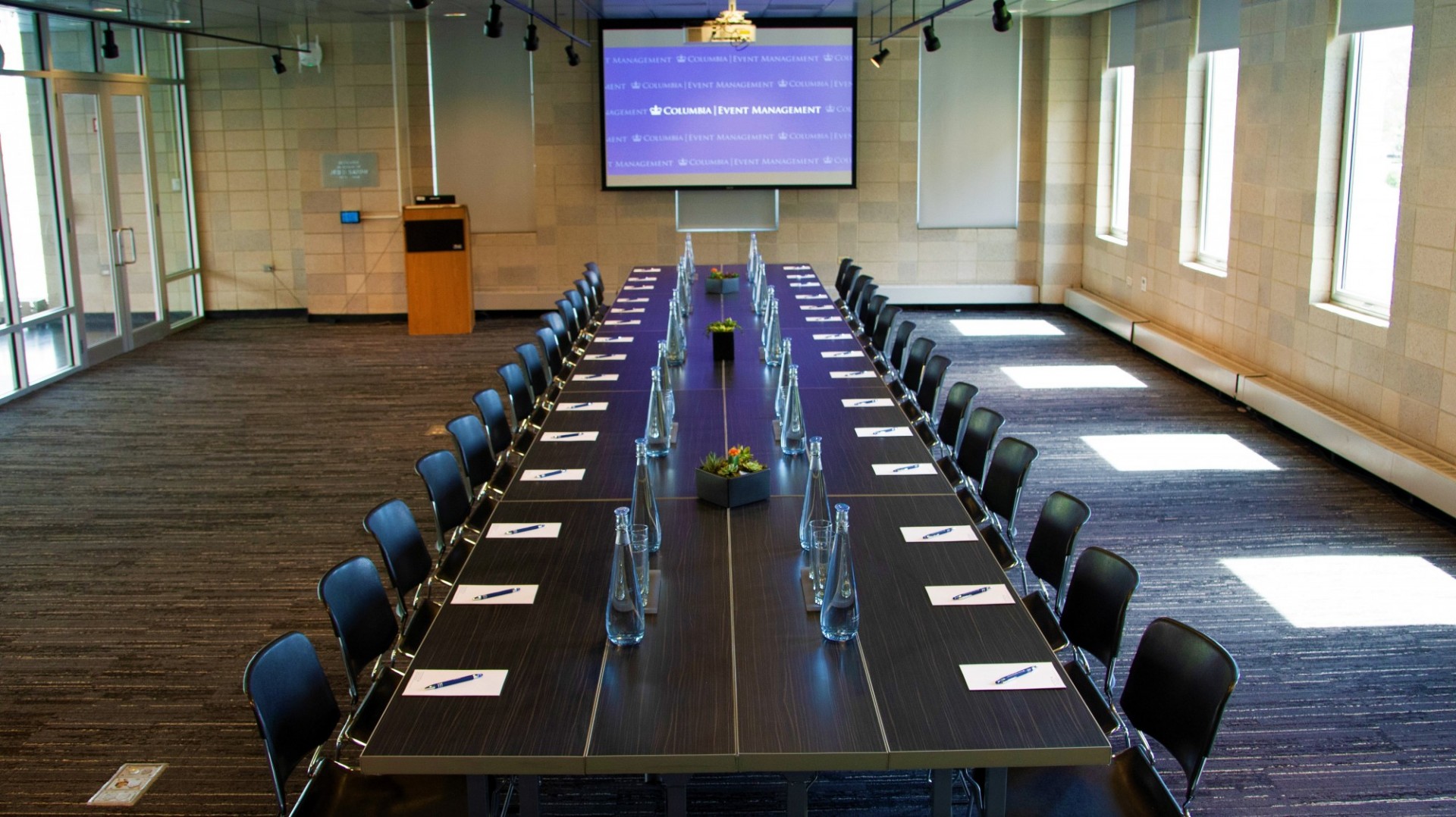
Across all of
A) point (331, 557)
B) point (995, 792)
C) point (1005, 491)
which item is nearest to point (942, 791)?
point (995, 792)

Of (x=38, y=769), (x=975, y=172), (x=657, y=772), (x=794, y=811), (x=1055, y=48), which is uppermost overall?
(x=1055, y=48)

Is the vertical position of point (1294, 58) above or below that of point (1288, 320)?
above

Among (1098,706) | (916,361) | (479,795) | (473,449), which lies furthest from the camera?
(916,361)

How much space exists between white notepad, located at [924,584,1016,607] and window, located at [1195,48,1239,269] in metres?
7.56

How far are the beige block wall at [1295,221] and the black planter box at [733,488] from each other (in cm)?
471

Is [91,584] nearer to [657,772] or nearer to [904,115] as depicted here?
[657,772]

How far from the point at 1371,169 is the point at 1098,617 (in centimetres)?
580

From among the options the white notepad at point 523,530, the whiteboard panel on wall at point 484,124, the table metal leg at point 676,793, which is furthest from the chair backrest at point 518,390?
the whiteboard panel on wall at point 484,124

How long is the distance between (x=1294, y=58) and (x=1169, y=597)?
198 inches

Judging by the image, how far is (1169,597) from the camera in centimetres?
586

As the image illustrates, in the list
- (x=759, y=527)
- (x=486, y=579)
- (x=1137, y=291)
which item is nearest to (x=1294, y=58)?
(x=1137, y=291)

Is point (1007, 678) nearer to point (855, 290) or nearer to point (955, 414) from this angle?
point (955, 414)

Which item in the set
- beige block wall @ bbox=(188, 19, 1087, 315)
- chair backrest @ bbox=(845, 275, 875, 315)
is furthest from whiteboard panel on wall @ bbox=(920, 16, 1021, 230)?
chair backrest @ bbox=(845, 275, 875, 315)

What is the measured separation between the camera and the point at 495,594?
3.86 m
